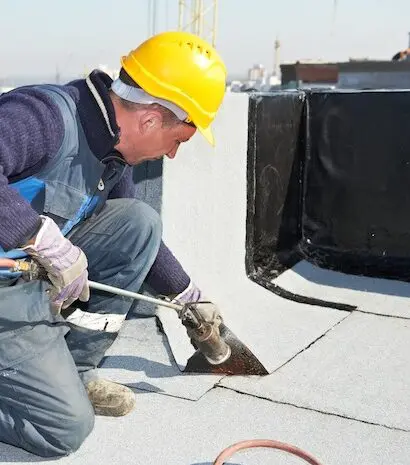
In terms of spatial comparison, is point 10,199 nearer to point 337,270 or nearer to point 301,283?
point 301,283

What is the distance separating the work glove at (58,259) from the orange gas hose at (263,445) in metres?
0.71

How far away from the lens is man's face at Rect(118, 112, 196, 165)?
2.15 m

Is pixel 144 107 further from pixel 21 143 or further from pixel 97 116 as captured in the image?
pixel 21 143

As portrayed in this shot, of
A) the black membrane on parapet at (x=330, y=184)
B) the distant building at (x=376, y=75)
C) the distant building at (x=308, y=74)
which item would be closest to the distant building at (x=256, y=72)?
the distant building at (x=308, y=74)

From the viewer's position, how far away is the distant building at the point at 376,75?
74.2ft

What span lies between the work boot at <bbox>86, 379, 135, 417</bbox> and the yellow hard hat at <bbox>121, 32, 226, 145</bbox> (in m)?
1.04

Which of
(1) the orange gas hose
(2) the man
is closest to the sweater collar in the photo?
(2) the man

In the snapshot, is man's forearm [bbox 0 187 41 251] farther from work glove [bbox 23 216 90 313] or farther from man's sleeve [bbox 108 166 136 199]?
man's sleeve [bbox 108 166 136 199]

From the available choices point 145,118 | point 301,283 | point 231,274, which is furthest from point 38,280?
point 301,283

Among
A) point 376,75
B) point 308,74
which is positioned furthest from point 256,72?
point 376,75

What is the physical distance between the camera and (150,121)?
84.6 inches

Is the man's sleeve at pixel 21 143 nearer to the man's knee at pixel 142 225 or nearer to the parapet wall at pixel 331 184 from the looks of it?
the man's knee at pixel 142 225

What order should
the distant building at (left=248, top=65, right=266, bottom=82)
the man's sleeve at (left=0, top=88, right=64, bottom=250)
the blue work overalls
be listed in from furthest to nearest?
the distant building at (left=248, top=65, right=266, bottom=82)
the blue work overalls
the man's sleeve at (left=0, top=88, right=64, bottom=250)

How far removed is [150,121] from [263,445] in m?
1.19
